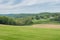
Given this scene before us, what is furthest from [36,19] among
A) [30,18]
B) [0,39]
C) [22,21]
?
[0,39]

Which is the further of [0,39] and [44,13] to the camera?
[44,13]

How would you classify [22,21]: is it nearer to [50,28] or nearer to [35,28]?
[35,28]

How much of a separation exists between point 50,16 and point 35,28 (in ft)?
5.61

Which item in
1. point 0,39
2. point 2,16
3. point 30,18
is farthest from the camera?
point 30,18

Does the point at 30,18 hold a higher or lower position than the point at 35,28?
higher

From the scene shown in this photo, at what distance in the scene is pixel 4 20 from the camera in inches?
396

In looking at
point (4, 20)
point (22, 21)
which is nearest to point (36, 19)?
point (22, 21)

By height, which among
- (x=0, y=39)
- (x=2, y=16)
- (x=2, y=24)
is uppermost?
(x=2, y=16)

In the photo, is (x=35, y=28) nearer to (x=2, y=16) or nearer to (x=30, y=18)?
(x=30, y=18)

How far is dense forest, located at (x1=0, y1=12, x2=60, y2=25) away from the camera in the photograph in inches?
397

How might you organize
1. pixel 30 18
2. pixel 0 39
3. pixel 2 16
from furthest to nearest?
pixel 30 18, pixel 2 16, pixel 0 39

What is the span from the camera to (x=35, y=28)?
10.2 metres

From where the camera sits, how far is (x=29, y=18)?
10539 millimetres

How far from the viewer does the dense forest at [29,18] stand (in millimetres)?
10078
